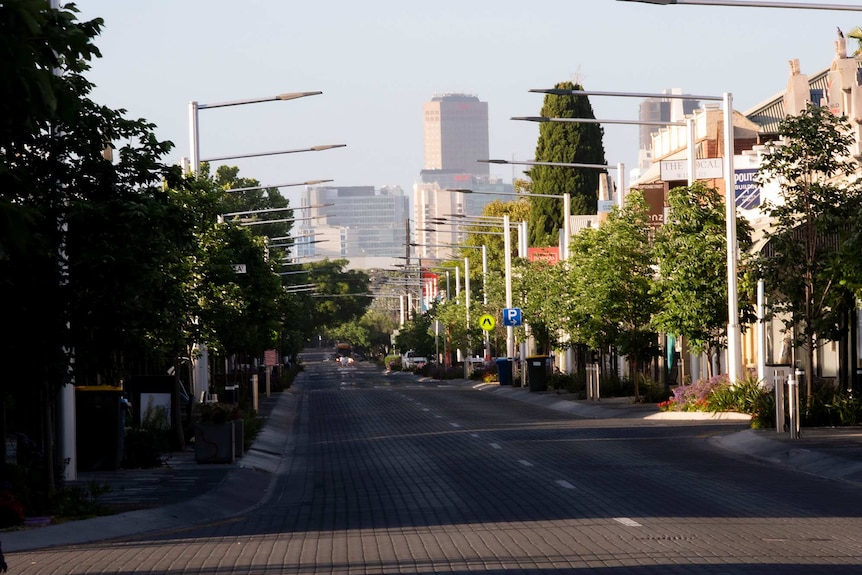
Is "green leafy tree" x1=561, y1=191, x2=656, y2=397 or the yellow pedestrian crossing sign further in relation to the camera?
the yellow pedestrian crossing sign

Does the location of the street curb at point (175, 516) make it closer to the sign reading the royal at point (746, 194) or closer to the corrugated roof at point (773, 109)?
the sign reading the royal at point (746, 194)

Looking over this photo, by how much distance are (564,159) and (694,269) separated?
235 feet

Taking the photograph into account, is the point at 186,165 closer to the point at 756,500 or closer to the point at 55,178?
the point at 55,178

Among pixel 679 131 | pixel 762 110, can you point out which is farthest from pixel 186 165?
pixel 762 110

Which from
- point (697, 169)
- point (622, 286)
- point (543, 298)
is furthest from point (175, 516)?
point (543, 298)

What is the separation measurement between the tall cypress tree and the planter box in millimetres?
83768

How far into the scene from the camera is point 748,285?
39.5 meters

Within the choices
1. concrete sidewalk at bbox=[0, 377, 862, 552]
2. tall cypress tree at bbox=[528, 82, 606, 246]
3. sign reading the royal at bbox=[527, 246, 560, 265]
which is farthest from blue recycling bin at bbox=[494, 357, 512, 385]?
tall cypress tree at bbox=[528, 82, 606, 246]

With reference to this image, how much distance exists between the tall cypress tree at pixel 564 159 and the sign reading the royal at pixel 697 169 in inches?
2584

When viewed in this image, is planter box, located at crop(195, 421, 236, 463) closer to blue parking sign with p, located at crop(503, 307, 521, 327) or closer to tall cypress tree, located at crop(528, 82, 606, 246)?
blue parking sign with p, located at crop(503, 307, 521, 327)

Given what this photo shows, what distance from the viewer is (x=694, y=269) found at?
4100cm

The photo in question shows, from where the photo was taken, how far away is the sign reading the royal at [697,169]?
41.8m

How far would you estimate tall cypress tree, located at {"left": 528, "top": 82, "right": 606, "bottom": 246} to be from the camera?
366 feet

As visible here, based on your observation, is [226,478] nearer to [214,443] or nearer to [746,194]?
[214,443]
